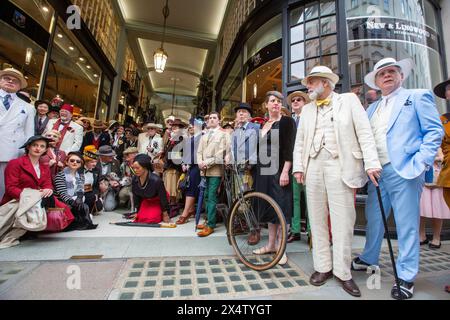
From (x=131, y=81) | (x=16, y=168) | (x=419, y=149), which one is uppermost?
(x=131, y=81)

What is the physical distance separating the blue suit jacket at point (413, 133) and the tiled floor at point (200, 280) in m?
1.47

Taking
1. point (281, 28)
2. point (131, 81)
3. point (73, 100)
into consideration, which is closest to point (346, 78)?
point (281, 28)

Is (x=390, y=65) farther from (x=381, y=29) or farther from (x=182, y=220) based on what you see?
(x=381, y=29)

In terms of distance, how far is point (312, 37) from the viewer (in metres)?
5.42

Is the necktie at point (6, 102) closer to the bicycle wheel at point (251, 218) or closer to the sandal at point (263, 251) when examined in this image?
the bicycle wheel at point (251, 218)

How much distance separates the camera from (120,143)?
6.45m

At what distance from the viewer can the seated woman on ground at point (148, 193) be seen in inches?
157

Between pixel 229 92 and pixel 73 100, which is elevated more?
A: pixel 229 92

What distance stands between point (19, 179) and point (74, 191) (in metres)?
0.90

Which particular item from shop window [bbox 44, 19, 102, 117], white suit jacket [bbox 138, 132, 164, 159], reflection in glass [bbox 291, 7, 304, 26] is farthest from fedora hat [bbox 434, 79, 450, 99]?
shop window [bbox 44, 19, 102, 117]

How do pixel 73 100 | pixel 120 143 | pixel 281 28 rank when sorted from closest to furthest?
pixel 281 28 < pixel 120 143 < pixel 73 100

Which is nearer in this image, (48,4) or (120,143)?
(48,4)

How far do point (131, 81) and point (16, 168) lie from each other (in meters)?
12.9
